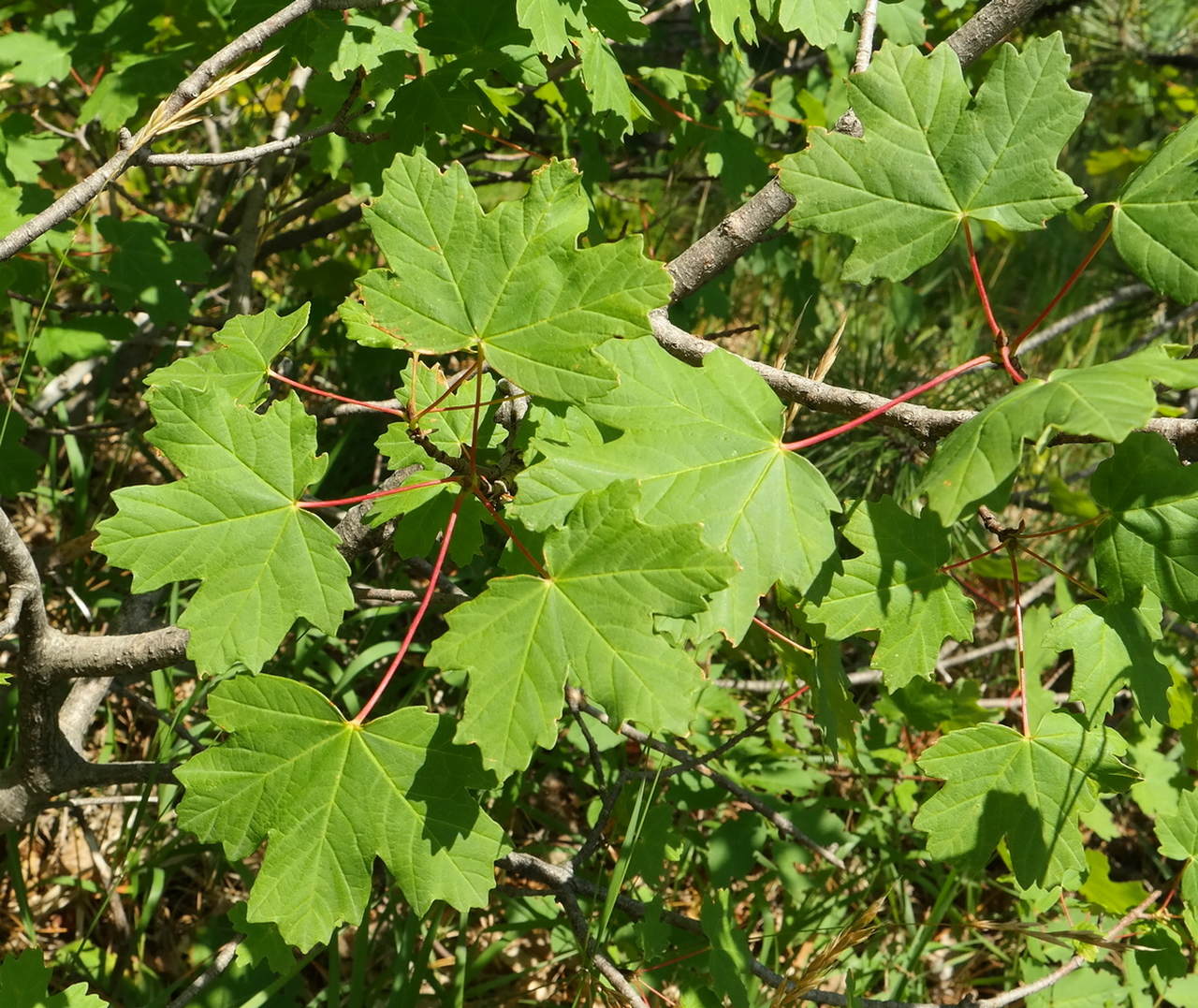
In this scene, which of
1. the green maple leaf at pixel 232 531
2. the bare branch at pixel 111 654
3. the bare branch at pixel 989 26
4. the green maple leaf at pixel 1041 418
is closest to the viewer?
the green maple leaf at pixel 1041 418

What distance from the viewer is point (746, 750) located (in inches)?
94.3

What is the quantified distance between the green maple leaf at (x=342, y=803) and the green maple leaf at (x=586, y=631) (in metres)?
0.14

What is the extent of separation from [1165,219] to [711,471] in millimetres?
630

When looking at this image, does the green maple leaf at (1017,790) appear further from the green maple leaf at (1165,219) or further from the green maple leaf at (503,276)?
the green maple leaf at (503,276)

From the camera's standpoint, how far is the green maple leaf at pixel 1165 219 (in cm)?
118

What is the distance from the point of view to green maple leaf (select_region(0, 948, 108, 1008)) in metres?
1.38

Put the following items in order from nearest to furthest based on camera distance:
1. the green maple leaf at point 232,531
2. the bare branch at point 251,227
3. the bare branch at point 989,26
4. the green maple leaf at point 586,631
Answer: the green maple leaf at point 586,631 → the green maple leaf at point 232,531 → the bare branch at point 989,26 → the bare branch at point 251,227

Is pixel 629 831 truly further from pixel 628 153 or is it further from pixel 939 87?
pixel 628 153

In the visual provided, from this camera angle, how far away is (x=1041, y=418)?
94cm

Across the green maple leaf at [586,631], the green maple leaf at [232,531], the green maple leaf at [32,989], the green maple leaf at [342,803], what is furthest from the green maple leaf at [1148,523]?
the green maple leaf at [32,989]

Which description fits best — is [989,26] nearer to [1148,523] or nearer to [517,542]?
[1148,523]

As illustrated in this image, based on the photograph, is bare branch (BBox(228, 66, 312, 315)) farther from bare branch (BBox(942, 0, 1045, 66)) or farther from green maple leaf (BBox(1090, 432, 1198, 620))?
green maple leaf (BBox(1090, 432, 1198, 620))

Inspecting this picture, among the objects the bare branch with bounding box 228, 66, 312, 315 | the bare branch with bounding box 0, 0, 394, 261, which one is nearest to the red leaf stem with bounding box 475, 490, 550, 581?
the bare branch with bounding box 0, 0, 394, 261

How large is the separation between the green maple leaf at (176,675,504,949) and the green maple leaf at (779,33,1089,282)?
766 millimetres
